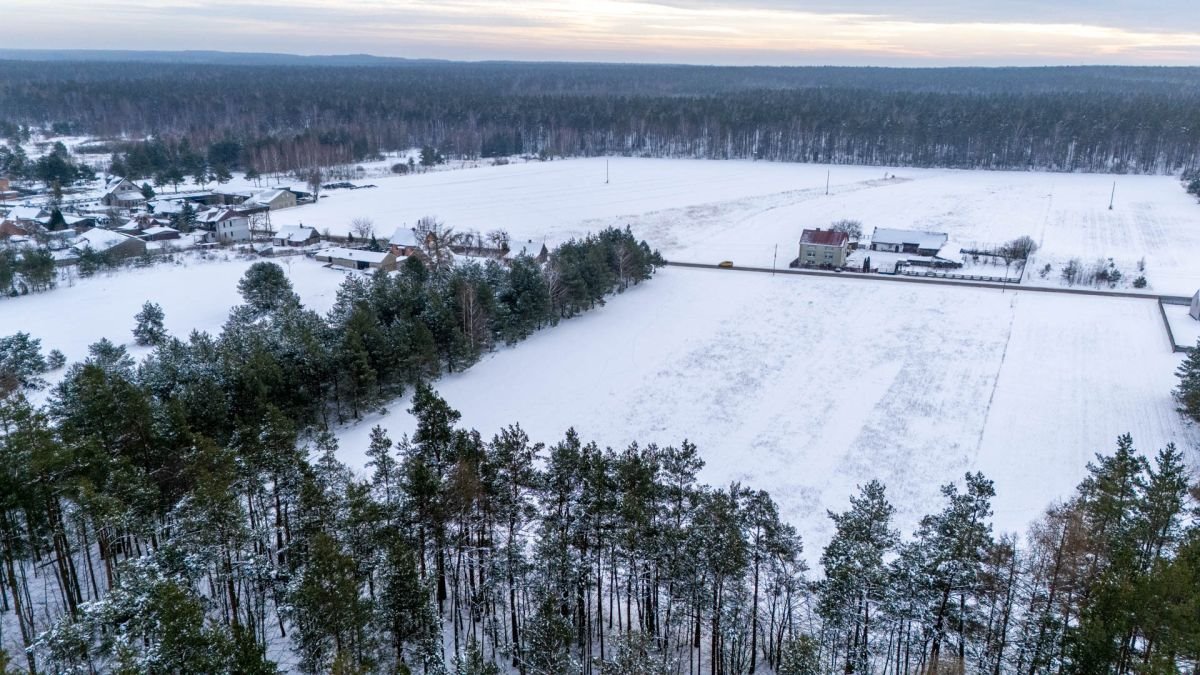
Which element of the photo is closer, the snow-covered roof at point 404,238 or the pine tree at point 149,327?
the pine tree at point 149,327

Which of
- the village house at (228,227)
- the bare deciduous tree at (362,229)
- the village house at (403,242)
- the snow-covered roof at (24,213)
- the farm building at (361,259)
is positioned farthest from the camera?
the snow-covered roof at (24,213)

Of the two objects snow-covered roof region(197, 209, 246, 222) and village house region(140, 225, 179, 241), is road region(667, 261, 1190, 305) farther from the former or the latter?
village house region(140, 225, 179, 241)

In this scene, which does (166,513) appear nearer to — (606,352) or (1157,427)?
(606,352)

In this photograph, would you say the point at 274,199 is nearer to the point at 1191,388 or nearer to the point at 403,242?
the point at 403,242

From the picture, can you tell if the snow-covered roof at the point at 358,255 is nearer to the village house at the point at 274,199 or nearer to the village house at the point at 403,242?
the village house at the point at 403,242

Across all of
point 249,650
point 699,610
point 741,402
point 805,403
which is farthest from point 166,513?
point 805,403

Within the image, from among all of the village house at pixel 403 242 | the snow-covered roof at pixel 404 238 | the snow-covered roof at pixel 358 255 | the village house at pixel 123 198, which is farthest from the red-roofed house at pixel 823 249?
the village house at pixel 123 198
